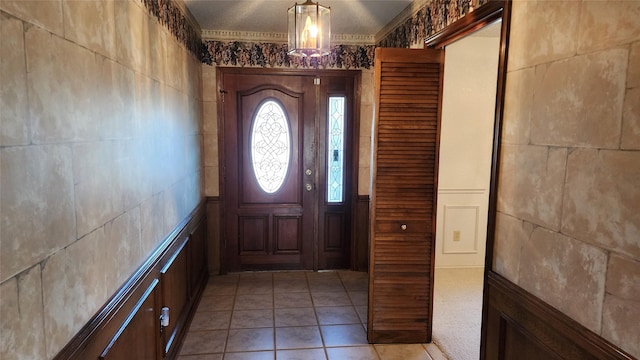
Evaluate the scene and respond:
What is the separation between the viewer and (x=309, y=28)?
241cm

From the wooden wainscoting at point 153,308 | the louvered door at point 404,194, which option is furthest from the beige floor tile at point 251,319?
the louvered door at point 404,194

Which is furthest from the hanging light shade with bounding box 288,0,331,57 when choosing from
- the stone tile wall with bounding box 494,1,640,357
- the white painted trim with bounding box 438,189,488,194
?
the white painted trim with bounding box 438,189,488,194

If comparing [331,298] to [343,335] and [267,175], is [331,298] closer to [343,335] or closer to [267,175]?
[343,335]

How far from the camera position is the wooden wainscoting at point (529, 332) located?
142cm

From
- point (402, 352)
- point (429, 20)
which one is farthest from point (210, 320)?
point (429, 20)

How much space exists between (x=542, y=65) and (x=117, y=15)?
177cm

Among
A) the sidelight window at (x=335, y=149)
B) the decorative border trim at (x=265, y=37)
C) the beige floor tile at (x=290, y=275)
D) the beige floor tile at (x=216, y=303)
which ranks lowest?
the beige floor tile at (x=216, y=303)

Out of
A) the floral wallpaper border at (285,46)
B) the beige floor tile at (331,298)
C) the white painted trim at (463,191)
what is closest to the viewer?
the floral wallpaper border at (285,46)

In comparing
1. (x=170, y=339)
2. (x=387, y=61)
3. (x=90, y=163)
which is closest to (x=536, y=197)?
(x=387, y=61)

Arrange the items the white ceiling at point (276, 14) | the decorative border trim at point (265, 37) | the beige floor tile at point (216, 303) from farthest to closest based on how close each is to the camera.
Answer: the decorative border trim at point (265, 37)
the beige floor tile at point (216, 303)
the white ceiling at point (276, 14)

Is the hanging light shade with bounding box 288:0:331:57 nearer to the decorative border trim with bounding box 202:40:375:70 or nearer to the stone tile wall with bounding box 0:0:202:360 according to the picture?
the stone tile wall with bounding box 0:0:202:360

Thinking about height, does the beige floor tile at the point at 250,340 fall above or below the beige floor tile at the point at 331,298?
below

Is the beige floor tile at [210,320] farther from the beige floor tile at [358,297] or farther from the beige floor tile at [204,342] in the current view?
the beige floor tile at [358,297]

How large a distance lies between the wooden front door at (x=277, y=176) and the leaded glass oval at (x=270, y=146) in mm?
10
